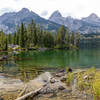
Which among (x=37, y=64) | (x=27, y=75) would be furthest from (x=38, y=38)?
(x=27, y=75)

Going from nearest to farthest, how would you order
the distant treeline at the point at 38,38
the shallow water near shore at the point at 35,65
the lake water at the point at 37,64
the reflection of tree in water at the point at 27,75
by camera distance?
the reflection of tree in water at the point at 27,75
the shallow water near shore at the point at 35,65
the lake water at the point at 37,64
the distant treeline at the point at 38,38

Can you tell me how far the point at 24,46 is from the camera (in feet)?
339

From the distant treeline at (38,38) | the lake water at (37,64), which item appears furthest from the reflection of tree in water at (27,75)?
the distant treeline at (38,38)

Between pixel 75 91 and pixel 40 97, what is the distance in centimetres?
387

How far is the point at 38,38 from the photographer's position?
112 metres

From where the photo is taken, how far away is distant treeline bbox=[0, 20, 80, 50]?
103525 millimetres

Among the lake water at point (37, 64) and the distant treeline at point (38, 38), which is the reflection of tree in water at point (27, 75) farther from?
the distant treeline at point (38, 38)

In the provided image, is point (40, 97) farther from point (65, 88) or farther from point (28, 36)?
point (28, 36)

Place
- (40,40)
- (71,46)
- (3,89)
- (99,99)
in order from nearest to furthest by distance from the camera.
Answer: (99,99) → (3,89) → (40,40) → (71,46)

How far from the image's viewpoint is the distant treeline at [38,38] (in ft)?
340

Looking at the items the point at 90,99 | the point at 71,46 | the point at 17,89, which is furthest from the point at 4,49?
the point at 90,99

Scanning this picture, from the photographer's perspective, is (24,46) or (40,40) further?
(40,40)

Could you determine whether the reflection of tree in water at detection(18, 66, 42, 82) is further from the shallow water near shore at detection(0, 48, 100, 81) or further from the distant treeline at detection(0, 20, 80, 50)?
the distant treeline at detection(0, 20, 80, 50)

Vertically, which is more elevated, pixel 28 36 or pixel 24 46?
pixel 28 36
